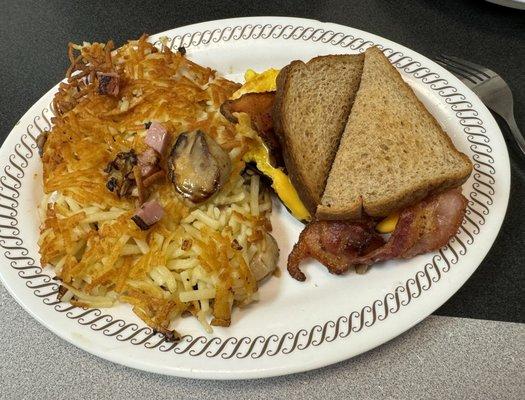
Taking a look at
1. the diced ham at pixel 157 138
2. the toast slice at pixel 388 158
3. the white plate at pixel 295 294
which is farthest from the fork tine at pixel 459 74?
the diced ham at pixel 157 138

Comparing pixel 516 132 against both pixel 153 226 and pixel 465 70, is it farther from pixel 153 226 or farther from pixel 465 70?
pixel 153 226

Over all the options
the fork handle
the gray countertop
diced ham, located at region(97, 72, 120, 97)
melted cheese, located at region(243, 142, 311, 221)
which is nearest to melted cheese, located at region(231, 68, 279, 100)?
melted cheese, located at region(243, 142, 311, 221)

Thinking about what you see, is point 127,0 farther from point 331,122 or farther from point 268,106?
point 331,122

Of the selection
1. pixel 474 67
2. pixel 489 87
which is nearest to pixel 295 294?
pixel 489 87

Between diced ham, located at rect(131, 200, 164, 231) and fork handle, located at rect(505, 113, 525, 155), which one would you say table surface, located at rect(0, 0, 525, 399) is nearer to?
fork handle, located at rect(505, 113, 525, 155)

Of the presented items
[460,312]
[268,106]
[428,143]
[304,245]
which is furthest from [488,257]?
[268,106]
